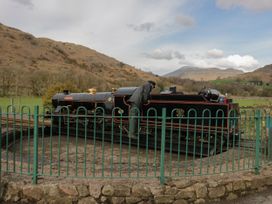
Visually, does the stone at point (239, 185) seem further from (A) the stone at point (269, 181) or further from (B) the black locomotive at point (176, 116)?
(B) the black locomotive at point (176, 116)

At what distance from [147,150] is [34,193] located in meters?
2.07

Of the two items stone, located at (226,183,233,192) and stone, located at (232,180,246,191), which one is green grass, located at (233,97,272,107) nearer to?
stone, located at (232,180,246,191)

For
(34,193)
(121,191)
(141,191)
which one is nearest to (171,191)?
(141,191)

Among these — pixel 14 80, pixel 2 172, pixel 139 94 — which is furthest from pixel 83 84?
pixel 2 172

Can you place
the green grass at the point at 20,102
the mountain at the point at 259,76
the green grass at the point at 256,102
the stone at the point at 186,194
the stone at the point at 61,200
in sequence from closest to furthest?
the stone at the point at 61,200 → the stone at the point at 186,194 → the green grass at the point at 256,102 → the green grass at the point at 20,102 → the mountain at the point at 259,76

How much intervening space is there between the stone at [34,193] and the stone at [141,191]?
1535mm

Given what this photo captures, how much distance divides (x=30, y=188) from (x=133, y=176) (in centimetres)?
177

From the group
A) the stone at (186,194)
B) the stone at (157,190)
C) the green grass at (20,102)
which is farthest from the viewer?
the green grass at (20,102)

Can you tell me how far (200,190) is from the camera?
19.0 ft

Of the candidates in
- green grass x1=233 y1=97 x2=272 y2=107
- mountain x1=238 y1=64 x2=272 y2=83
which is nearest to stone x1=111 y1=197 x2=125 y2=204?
green grass x1=233 y1=97 x2=272 y2=107

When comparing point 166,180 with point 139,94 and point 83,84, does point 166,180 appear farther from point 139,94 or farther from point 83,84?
point 83,84

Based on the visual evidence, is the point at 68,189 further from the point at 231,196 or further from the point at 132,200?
the point at 231,196

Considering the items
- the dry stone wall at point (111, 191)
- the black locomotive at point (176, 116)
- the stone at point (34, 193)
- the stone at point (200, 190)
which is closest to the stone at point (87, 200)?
the dry stone wall at point (111, 191)

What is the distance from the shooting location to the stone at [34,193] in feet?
18.0
